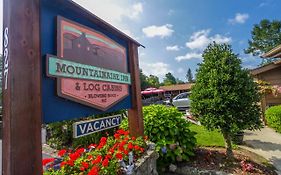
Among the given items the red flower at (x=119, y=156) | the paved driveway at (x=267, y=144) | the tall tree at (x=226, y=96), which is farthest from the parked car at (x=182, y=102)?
the red flower at (x=119, y=156)

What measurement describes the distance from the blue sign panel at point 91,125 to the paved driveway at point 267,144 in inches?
166

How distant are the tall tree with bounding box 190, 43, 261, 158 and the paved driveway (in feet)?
4.80

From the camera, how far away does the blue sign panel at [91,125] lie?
2.55 m

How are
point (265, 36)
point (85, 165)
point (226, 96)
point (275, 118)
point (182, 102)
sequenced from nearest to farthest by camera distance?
point (85, 165)
point (226, 96)
point (275, 118)
point (182, 102)
point (265, 36)

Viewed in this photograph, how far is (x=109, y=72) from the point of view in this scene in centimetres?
320

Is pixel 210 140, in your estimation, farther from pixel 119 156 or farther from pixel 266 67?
Answer: pixel 266 67

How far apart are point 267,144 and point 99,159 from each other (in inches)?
262

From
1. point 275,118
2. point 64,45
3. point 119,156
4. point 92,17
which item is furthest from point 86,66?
point 275,118

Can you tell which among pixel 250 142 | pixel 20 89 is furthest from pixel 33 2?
pixel 250 142

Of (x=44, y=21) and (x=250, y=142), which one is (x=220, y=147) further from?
(x=44, y=21)

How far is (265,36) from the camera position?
31.8 metres

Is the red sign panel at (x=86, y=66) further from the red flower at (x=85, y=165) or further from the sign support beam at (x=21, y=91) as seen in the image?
the red flower at (x=85, y=165)

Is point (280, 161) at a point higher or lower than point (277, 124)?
lower

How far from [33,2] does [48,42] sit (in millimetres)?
434
